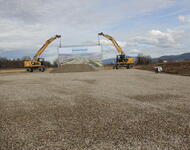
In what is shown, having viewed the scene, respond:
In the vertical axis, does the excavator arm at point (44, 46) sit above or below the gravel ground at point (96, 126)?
above

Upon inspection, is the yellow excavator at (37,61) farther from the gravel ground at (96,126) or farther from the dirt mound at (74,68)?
the gravel ground at (96,126)

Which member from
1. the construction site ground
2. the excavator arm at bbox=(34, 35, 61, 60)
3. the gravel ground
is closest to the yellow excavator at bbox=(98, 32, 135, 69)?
the construction site ground

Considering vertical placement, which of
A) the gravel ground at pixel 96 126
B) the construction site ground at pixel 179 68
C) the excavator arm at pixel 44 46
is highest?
the excavator arm at pixel 44 46

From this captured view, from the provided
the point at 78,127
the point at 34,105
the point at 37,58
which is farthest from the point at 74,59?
the point at 78,127

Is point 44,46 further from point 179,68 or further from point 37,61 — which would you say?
point 179,68

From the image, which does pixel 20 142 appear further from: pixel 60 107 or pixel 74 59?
pixel 74 59

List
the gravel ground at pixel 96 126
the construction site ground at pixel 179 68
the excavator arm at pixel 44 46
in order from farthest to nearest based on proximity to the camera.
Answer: the excavator arm at pixel 44 46 < the construction site ground at pixel 179 68 < the gravel ground at pixel 96 126

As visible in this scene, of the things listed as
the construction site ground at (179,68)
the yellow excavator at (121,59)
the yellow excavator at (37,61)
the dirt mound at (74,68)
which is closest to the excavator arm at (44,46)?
the yellow excavator at (37,61)

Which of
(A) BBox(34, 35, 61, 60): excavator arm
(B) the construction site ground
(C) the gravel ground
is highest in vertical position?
(A) BBox(34, 35, 61, 60): excavator arm

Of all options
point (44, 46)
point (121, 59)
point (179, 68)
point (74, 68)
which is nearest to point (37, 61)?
point (44, 46)

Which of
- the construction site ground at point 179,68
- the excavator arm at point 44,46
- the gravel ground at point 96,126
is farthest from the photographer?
the excavator arm at point 44,46

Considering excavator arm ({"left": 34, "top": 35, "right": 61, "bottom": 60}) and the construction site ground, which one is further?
excavator arm ({"left": 34, "top": 35, "right": 61, "bottom": 60})

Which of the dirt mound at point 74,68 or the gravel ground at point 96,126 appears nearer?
the gravel ground at point 96,126

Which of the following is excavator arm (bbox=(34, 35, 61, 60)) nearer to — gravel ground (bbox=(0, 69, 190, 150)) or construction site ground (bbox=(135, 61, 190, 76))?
construction site ground (bbox=(135, 61, 190, 76))
